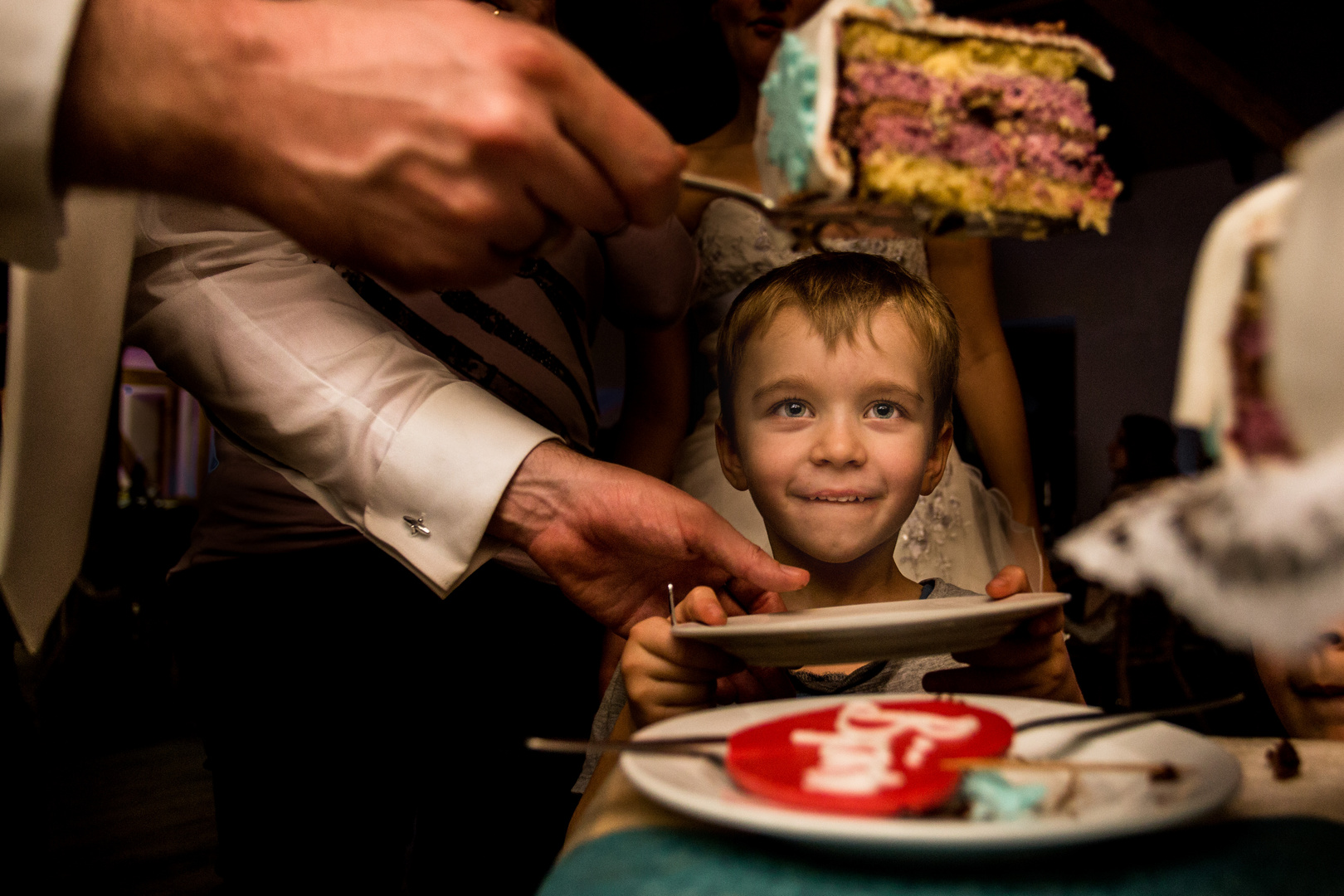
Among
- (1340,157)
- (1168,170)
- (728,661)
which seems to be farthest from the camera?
(1168,170)

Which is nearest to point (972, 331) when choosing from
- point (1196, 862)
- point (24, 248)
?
point (1196, 862)

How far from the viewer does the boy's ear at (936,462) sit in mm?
1560

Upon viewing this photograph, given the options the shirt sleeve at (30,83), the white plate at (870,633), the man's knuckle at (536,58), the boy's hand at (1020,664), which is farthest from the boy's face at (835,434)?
the shirt sleeve at (30,83)

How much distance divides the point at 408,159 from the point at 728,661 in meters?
0.60

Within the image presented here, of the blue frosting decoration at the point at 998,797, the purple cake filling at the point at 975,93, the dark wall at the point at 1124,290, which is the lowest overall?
the dark wall at the point at 1124,290

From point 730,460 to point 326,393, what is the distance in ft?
2.33

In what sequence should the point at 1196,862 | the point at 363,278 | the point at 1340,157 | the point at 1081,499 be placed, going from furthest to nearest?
the point at 1081,499
the point at 363,278
the point at 1196,862
the point at 1340,157

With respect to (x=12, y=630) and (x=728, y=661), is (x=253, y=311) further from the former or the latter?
(x=728, y=661)

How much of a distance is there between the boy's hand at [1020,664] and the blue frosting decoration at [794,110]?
545 mm

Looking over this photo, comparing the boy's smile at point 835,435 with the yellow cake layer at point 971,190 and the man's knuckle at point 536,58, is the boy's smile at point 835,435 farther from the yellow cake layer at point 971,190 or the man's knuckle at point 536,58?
the man's knuckle at point 536,58

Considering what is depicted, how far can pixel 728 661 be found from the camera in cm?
101

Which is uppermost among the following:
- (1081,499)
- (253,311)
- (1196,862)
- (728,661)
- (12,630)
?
(1196,862)

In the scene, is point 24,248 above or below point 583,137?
below

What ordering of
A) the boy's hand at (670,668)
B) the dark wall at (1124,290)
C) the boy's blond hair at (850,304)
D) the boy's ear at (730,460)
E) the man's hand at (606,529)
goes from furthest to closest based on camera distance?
the dark wall at (1124,290) → the boy's ear at (730,460) → the boy's blond hair at (850,304) → the man's hand at (606,529) → the boy's hand at (670,668)
